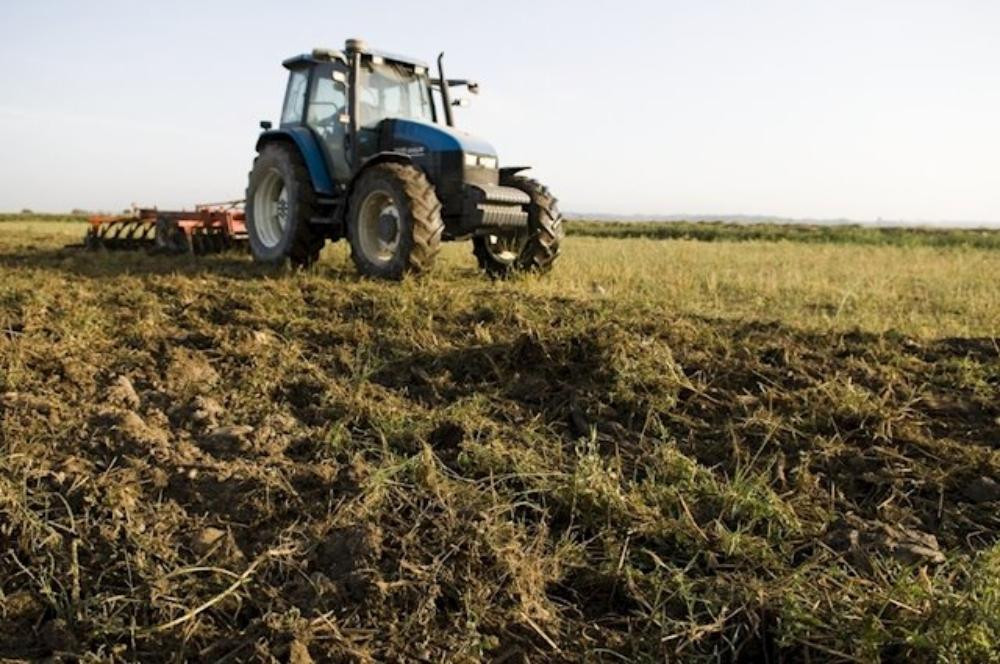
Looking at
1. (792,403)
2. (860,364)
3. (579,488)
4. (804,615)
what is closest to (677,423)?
(792,403)

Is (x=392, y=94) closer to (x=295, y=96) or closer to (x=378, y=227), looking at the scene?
(x=295, y=96)

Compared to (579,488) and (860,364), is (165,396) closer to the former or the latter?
(579,488)

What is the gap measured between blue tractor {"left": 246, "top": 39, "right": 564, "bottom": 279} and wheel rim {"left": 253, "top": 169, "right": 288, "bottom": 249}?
1cm

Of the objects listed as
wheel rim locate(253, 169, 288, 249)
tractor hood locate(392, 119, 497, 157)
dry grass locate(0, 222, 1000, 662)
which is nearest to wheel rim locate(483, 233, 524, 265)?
tractor hood locate(392, 119, 497, 157)

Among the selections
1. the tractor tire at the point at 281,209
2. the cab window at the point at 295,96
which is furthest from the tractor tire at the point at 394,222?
the cab window at the point at 295,96

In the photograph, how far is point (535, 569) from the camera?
8.90 feet

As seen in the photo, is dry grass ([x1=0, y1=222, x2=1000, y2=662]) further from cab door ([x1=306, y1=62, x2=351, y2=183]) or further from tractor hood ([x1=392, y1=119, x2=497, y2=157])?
cab door ([x1=306, y1=62, x2=351, y2=183])

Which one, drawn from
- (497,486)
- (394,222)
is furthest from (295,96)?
(497,486)

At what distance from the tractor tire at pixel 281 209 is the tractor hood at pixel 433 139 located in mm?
1085

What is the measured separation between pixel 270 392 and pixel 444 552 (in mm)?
1840

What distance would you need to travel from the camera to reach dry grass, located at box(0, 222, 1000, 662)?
2.48 metres

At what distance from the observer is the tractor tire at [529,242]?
841cm

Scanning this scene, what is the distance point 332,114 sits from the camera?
28.8 ft

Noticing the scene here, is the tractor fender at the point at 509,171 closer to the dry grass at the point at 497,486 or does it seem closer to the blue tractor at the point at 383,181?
the blue tractor at the point at 383,181
